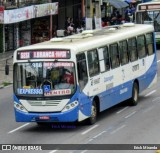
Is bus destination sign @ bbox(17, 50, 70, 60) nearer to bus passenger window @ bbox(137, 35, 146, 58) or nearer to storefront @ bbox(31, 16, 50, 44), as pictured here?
bus passenger window @ bbox(137, 35, 146, 58)

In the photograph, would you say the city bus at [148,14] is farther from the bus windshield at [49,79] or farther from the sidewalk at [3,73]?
the bus windshield at [49,79]

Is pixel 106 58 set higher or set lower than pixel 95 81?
higher

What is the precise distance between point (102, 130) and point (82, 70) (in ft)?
6.22

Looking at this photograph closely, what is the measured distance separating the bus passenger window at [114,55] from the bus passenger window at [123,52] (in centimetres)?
36

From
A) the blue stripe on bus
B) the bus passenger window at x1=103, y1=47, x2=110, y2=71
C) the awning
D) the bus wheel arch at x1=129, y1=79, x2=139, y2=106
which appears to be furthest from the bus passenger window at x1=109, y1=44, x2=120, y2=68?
the awning

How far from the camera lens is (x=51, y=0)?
161ft

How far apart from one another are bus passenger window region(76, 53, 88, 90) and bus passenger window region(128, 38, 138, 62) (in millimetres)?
4208

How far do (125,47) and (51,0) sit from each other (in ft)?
87.0

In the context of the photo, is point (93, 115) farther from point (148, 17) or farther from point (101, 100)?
point (148, 17)

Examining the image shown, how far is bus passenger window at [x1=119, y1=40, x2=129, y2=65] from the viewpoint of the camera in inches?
901

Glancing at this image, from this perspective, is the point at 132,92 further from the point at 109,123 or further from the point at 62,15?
the point at 62,15

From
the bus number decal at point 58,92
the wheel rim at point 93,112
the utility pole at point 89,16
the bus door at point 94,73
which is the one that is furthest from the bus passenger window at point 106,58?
the utility pole at point 89,16

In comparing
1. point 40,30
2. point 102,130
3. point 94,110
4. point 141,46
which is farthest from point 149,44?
point 40,30

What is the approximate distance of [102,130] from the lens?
1953 cm
